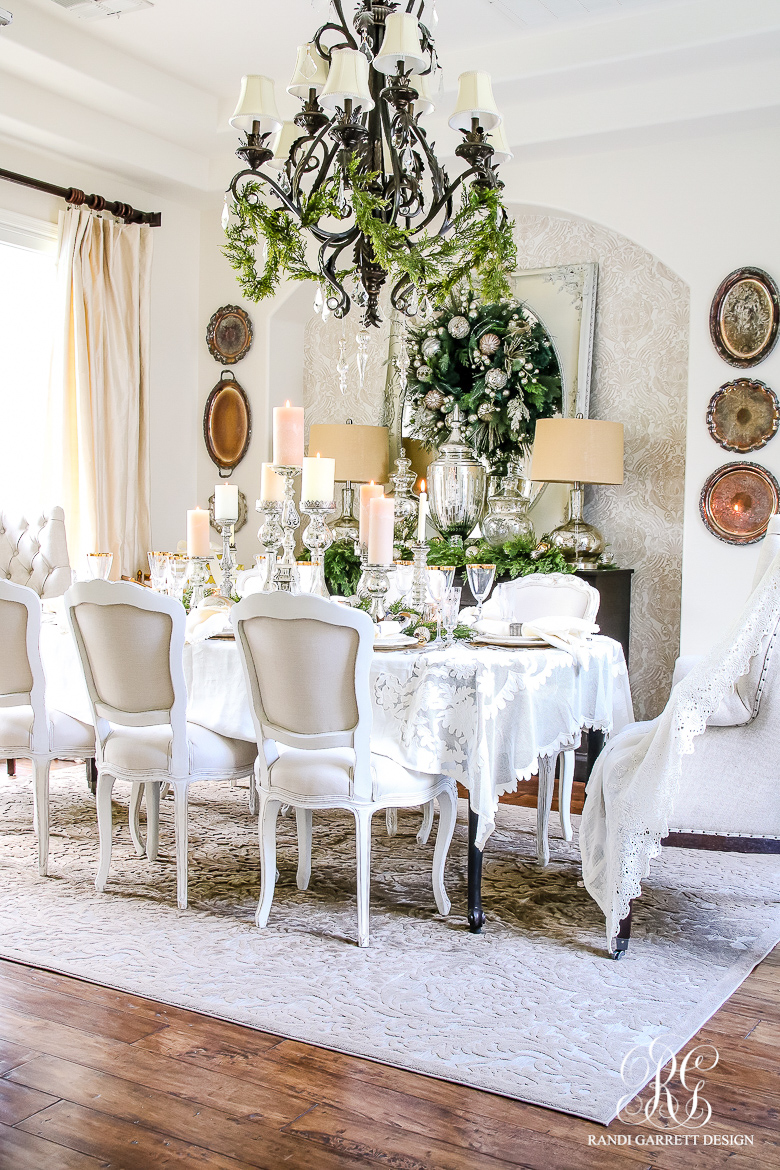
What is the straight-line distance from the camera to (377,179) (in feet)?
9.96

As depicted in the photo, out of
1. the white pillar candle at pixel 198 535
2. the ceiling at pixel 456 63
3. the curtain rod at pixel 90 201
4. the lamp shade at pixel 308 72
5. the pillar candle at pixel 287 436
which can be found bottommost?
the white pillar candle at pixel 198 535

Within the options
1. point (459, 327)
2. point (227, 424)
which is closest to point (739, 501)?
point (459, 327)

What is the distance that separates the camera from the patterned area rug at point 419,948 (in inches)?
85.4

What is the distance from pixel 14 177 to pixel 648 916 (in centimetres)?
417

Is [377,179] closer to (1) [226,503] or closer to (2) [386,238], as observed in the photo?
(2) [386,238]

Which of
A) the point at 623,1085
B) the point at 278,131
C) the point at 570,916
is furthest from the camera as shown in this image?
the point at 278,131

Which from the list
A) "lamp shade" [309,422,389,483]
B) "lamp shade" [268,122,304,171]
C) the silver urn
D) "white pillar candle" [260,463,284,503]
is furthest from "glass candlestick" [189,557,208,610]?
"lamp shade" [309,422,389,483]

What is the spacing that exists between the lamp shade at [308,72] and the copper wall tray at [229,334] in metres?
2.77

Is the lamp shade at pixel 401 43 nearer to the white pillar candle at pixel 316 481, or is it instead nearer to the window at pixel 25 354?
the white pillar candle at pixel 316 481

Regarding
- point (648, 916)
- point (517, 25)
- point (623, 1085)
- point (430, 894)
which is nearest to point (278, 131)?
point (517, 25)

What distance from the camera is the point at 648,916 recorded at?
2.91m

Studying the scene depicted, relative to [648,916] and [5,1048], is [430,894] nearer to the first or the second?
[648,916]

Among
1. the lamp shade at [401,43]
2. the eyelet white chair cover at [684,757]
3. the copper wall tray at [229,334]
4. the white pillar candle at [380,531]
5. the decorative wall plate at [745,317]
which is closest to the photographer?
the eyelet white chair cover at [684,757]

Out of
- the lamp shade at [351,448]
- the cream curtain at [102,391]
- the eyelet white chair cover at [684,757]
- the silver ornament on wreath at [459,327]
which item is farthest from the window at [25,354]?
the eyelet white chair cover at [684,757]
